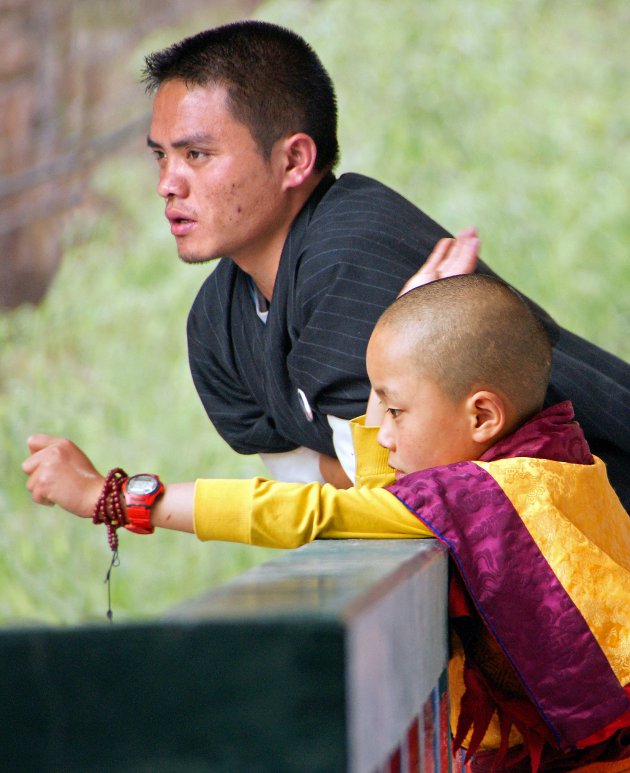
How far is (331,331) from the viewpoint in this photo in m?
1.74

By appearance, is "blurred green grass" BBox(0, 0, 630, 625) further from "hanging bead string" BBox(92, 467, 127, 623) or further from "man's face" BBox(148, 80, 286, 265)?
"hanging bead string" BBox(92, 467, 127, 623)

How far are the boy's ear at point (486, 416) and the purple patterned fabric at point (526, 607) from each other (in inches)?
6.0

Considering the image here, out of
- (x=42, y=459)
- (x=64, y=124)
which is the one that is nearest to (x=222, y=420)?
(x=42, y=459)

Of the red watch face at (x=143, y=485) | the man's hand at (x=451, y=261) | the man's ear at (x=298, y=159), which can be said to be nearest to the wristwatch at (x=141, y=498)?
the red watch face at (x=143, y=485)

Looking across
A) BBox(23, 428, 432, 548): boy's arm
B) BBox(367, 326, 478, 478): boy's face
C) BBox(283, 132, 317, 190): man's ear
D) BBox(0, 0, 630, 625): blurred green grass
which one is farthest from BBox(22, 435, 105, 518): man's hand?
BBox(0, 0, 630, 625): blurred green grass

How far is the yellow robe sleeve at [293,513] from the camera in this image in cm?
110

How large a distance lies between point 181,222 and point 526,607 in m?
1.10

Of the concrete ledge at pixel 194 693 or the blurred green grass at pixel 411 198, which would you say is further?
the blurred green grass at pixel 411 198

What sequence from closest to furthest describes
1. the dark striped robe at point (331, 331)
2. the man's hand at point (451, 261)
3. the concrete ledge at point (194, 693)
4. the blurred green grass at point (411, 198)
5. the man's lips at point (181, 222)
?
the concrete ledge at point (194, 693), the man's hand at point (451, 261), the dark striped robe at point (331, 331), the man's lips at point (181, 222), the blurred green grass at point (411, 198)

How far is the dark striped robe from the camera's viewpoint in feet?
5.61

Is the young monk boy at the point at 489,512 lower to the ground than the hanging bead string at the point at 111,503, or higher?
higher

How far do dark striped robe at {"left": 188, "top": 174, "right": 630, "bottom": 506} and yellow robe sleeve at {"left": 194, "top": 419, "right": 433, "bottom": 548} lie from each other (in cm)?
56

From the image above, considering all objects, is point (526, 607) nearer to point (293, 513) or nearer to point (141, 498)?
point (293, 513)

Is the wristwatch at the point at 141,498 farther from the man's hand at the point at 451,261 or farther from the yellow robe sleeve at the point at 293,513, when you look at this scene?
the man's hand at the point at 451,261
